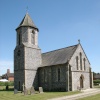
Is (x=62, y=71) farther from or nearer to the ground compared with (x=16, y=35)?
nearer to the ground

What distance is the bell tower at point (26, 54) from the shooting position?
38.6m

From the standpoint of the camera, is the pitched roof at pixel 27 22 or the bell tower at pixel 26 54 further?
the pitched roof at pixel 27 22

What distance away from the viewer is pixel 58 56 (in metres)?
39.6

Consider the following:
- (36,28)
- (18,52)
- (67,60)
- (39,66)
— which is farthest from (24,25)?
(67,60)

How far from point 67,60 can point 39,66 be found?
9115mm

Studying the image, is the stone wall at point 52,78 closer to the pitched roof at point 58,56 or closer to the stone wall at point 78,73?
the pitched roof at point 58,56

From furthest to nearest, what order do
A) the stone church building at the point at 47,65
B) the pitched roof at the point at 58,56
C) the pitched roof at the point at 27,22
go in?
the pitched roof at the point at 27,22
the pitched roof at the point at 58,56
the stone church building at the point at 47,65

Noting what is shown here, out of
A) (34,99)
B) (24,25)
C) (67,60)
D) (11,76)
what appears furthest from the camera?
(11,76)

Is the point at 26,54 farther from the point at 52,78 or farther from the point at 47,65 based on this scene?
the point at 52,78

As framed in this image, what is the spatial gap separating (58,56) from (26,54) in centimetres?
707

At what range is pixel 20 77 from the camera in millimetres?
39000

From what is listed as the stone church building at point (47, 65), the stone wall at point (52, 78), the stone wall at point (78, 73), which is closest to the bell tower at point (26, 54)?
the stone church building at point (47, 65)

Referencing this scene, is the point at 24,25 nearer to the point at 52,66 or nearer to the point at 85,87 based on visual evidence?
the point at 52,66

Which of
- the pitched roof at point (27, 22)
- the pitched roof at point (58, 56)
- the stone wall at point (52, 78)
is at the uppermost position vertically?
the pitched roof at point (27, 22)
